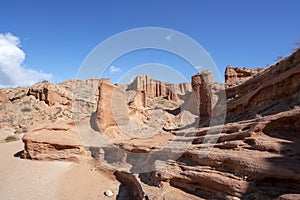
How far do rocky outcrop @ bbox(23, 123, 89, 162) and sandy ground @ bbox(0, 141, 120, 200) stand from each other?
353 mm

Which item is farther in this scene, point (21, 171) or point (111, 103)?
point (111, 103)

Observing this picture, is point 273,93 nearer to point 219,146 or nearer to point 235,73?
point 219,146

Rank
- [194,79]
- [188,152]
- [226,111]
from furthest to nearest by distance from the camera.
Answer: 1. [194,79]
2. [226,111]
3. [188,152]

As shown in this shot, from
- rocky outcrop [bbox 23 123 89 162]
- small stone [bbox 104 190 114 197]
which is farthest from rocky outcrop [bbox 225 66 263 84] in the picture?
small stone [bbox 104 190 114 197]

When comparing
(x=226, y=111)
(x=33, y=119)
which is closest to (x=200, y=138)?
(x=226, y=111)

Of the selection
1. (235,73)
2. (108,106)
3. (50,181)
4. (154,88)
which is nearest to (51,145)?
(50,181)

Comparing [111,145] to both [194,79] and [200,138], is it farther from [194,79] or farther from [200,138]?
[194,79]

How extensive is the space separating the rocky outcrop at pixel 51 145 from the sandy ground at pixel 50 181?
1.16 ft

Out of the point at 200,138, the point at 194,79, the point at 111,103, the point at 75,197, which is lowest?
the point at 75,197

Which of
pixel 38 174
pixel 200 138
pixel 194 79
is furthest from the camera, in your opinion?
pixel 194 79

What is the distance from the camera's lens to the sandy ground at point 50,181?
256 inches

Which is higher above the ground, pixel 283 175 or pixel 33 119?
pixel 33 119

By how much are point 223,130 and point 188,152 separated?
1.19 m

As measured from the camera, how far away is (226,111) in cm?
840
